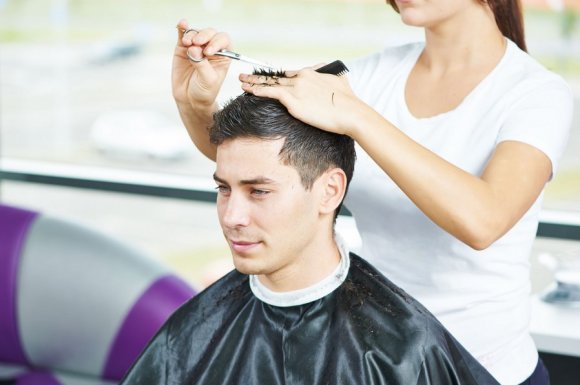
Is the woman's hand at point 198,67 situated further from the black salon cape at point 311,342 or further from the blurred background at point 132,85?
the blurred background at point 132,85

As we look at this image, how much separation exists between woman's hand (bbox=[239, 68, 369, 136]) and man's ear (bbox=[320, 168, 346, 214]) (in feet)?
0.60

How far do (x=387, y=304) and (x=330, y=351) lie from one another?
130 millimetres

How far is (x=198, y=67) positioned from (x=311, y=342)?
522 mm

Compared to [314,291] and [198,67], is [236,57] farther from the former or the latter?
[314,291]

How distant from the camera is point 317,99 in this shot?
1.44 meters

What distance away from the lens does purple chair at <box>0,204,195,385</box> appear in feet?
9.26

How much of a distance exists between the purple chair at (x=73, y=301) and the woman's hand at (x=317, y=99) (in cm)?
147

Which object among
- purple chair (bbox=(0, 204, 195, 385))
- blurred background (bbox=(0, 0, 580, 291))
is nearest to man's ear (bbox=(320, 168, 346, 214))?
purple chair (bbox=(0, 204, 195, 385))

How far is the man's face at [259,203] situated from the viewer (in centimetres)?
155

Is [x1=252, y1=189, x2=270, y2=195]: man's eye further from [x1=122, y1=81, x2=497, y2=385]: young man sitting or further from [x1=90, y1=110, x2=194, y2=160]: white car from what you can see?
[x1=90, y1=110, x2=194, y2=160]: white car

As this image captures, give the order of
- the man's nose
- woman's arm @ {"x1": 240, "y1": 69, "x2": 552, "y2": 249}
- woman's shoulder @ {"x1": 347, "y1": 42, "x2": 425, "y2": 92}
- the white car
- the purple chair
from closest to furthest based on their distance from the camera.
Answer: woman's arm @ {"x1": 240, "y1": 69, "x2": 552, "y2": 249} < the man's nose < woman's shoulder @ {"x1": 347, "y1": 42, "x2": 425, "y2": 92} < the purple chair < the white car

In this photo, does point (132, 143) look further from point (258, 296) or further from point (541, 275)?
Result: point (258, 296)

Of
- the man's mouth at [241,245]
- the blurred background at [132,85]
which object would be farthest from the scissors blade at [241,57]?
the blurred background at [132,85]

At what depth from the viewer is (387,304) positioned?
1.65 metres
